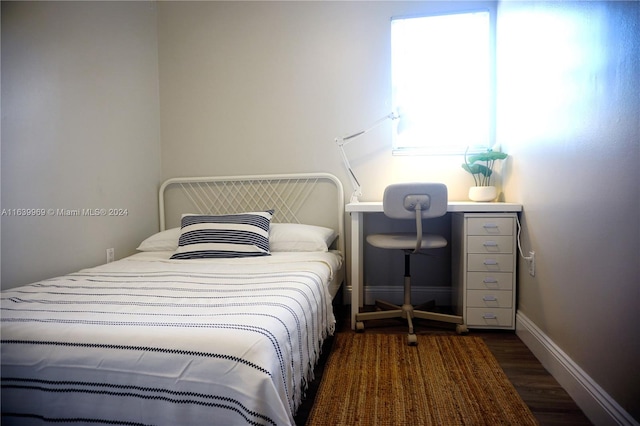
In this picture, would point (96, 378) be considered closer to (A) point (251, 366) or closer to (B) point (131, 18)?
(A) point (251, 366)

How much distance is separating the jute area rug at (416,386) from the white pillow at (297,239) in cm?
63

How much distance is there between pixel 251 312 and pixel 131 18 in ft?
8.47

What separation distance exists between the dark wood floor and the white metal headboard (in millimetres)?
798

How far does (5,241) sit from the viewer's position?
1.64 metres

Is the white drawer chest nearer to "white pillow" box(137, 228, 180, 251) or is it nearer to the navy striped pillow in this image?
A: the navy striped pillow

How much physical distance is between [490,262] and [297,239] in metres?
1.22

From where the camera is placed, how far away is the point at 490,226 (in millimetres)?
2137

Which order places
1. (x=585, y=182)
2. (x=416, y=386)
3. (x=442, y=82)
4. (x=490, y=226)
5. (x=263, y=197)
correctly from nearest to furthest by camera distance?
(x=585, y=182)
(x=416, y=386)
(x=490, y=226)
(x=442, y=82)
(x=263, y=197)

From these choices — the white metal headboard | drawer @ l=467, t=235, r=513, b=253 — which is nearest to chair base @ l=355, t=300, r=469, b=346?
drawer @ l=467, t=235, r=513, b=253

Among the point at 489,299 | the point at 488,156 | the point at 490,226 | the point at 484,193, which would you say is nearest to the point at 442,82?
the point at 488,156

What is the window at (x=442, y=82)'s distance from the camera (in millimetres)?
2662

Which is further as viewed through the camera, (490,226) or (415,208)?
(490,226)

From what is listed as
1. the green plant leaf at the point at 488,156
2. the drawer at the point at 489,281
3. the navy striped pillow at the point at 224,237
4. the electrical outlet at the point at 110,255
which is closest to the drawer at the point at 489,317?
the drawer at the point at 489,281

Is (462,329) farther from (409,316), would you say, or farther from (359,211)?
(359,211)
